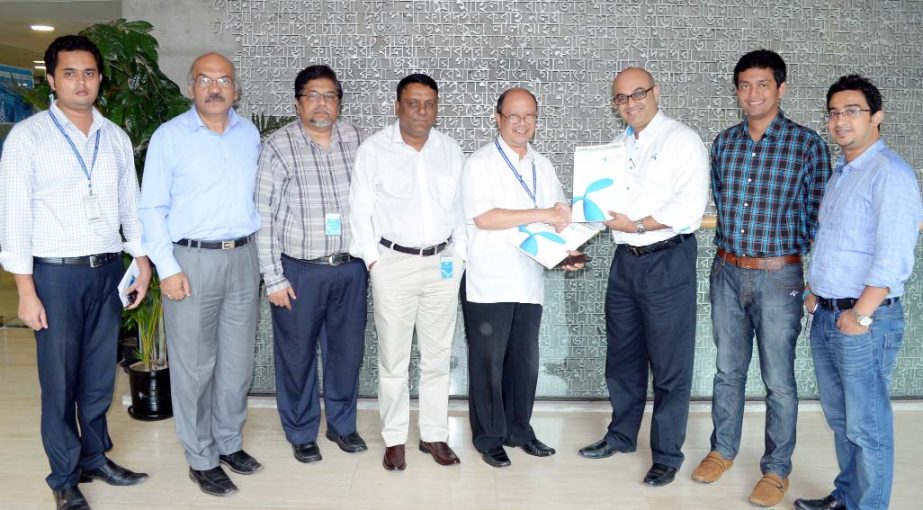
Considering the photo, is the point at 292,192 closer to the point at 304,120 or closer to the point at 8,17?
the point at 304,120

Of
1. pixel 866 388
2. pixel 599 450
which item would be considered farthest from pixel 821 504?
pixel 599 450

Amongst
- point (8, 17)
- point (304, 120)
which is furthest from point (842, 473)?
point (8, 17)

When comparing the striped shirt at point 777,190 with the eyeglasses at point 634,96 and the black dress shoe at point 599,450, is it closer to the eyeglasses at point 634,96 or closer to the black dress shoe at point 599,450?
the eyeglasses at point 634,96

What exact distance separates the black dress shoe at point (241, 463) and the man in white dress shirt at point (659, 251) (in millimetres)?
1758

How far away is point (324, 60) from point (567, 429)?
246 centimetres

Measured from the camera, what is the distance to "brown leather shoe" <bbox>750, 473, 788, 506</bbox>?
3.14 metres

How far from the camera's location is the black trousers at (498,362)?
3.49 m

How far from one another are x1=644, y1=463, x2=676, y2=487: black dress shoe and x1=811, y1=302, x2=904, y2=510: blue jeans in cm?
74

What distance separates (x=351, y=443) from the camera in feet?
12.2

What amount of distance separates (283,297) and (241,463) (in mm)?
794

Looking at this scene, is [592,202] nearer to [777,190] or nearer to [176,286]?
[777,190]

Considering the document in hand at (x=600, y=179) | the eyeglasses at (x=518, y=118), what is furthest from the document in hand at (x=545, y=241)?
the eyeglasses at (x=518, y=118)

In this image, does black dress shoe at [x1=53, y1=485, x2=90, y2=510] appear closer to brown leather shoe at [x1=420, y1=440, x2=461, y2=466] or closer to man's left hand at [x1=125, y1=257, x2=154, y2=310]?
man's left hand at [x1=125, y1=257, x2=154, y2=310]

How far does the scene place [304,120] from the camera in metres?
3.39
